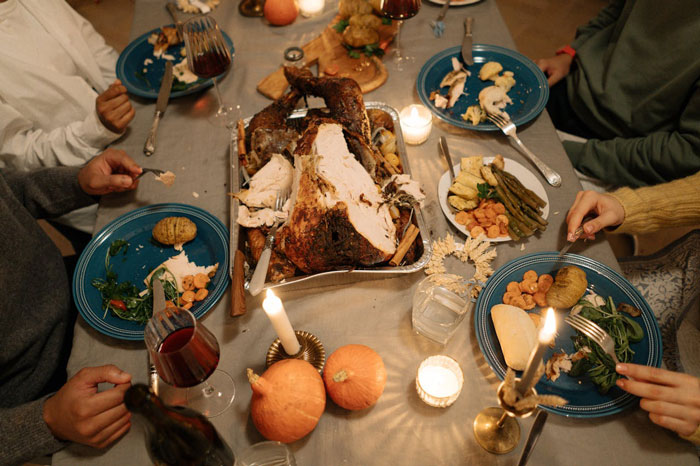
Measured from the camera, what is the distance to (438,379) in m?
1.06

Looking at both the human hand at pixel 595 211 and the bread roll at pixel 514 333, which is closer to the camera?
the bread roll at pixel 514 333

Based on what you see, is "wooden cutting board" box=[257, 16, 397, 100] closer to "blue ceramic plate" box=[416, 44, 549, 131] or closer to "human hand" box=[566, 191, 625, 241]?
"blue ceramic plate" box=[416, 44, 549, 131]

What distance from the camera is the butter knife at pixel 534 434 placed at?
2.74 feet

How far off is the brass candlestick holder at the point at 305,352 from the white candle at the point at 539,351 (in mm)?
529

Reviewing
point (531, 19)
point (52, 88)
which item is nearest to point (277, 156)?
point (52, 88)

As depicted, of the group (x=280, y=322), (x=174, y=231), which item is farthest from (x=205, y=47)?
(x=280, y=322)

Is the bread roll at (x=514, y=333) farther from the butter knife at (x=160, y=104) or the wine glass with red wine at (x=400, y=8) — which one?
the butter knife at (x=160, y=104)

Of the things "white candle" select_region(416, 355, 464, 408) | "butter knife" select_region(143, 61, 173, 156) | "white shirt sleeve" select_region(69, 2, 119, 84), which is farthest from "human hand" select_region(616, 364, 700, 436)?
"white shirt sleeve" select_region(69, 2, 119, 84)

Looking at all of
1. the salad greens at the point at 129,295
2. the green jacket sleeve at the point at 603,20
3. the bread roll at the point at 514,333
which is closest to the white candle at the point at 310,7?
the green jacket sleeve at the point at 603,20

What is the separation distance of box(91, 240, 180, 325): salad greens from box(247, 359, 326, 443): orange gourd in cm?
48

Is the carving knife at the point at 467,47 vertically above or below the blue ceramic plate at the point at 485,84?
above

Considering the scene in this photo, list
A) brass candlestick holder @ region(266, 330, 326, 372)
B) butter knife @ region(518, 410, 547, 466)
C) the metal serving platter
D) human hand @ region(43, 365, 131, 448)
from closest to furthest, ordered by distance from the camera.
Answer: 1. butter knife @ region(518, 410, 547, 466)
2. human hand @ region(43, 365, 131, 448)
3. brass candlestick holder @ region(266, 330, 326, 372)
4. the metal serving platter

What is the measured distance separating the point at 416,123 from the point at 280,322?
1.00 m

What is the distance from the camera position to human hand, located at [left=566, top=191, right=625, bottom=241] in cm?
127
